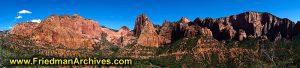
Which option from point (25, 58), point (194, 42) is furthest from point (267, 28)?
point (25, 58)

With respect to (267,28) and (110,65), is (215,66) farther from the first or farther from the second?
(267,28)

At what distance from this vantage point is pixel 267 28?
7835 inches

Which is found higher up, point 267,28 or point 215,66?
point 267,28

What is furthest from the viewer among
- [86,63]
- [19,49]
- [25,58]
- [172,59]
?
[172,59]

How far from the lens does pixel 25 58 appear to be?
112 meters

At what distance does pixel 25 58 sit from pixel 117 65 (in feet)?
168

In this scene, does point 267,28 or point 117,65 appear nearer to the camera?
point 117,65

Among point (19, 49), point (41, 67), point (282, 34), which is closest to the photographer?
point (41, 67)

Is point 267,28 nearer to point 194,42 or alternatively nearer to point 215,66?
point 194,42

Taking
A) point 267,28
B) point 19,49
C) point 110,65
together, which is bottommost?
point 110,65

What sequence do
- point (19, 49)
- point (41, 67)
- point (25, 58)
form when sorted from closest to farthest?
point (41, 67)
point (25, 58)
point (19, 49)

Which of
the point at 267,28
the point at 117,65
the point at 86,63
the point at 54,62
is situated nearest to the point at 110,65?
the point at 117,65

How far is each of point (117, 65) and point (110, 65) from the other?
4.72 metres

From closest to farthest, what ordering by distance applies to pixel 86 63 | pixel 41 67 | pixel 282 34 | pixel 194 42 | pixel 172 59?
1. pixel 41 67
2. pixel 86 63
3. pixel 172 59
4. pixel 194 42
5. pixel 282 34
